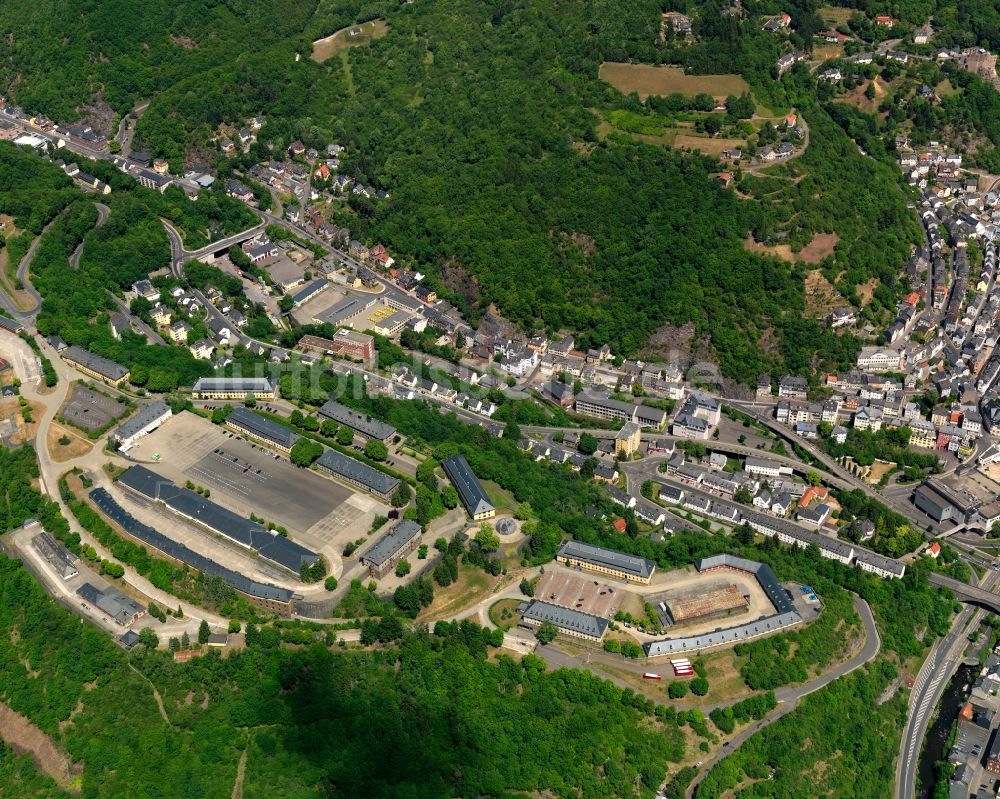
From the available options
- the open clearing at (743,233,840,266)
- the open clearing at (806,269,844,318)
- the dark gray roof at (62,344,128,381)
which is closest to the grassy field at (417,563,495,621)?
the dark gray roof at (62,344,128,381)

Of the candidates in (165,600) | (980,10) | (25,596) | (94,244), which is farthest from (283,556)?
(980,10)

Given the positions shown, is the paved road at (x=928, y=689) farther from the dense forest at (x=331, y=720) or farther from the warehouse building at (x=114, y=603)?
the warehouse building at (x=114, y=603)

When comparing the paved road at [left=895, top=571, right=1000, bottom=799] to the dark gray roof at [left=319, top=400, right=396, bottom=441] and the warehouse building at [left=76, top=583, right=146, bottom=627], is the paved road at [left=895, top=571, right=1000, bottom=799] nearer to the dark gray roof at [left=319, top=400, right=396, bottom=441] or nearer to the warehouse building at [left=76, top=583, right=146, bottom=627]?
the dark gray roof at [left=319, top=400, right=396, bottom=441]

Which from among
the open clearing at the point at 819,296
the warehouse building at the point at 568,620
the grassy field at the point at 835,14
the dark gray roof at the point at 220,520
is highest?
the grassy field at the point at 835,14

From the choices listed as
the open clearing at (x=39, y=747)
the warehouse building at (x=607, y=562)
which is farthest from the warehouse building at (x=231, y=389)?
the open clearing at (x=39, y=747)

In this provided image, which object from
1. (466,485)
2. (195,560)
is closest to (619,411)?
(466,485)

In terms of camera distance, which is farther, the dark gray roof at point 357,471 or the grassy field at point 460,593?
the dark gray roof at point 357,471
